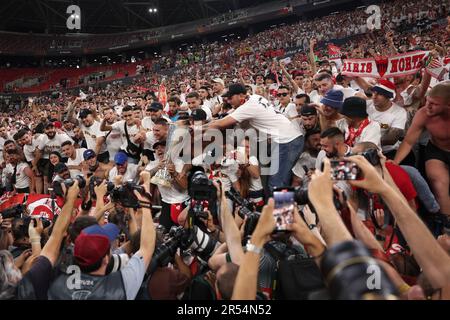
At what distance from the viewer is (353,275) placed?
1114 millimetres

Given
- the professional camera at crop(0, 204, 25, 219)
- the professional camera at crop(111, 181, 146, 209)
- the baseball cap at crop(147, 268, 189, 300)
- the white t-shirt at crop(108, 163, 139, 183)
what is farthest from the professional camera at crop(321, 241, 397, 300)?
the white t-shirt at crop(108, 163, 139, 183)

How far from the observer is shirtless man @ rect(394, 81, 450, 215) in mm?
3076

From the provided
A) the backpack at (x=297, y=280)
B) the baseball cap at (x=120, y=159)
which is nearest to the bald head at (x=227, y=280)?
the backpack at (x=297, y=280)

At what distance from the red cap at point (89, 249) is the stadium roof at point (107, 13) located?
30282 millimetres

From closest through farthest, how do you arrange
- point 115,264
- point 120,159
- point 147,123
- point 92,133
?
point 115,264, point 120,159, point 147,123, point 92,133

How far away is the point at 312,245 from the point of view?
1.74m

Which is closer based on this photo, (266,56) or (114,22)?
(266,56)

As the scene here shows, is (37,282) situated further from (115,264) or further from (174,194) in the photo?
(174,194)

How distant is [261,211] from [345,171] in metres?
1.12

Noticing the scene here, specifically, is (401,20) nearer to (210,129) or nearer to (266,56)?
(266,56)

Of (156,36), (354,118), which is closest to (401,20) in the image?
(354,118)

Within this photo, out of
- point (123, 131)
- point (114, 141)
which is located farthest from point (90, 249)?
point (114, 141)

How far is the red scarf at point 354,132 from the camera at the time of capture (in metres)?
3.43

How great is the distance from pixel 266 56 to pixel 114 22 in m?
18.7
